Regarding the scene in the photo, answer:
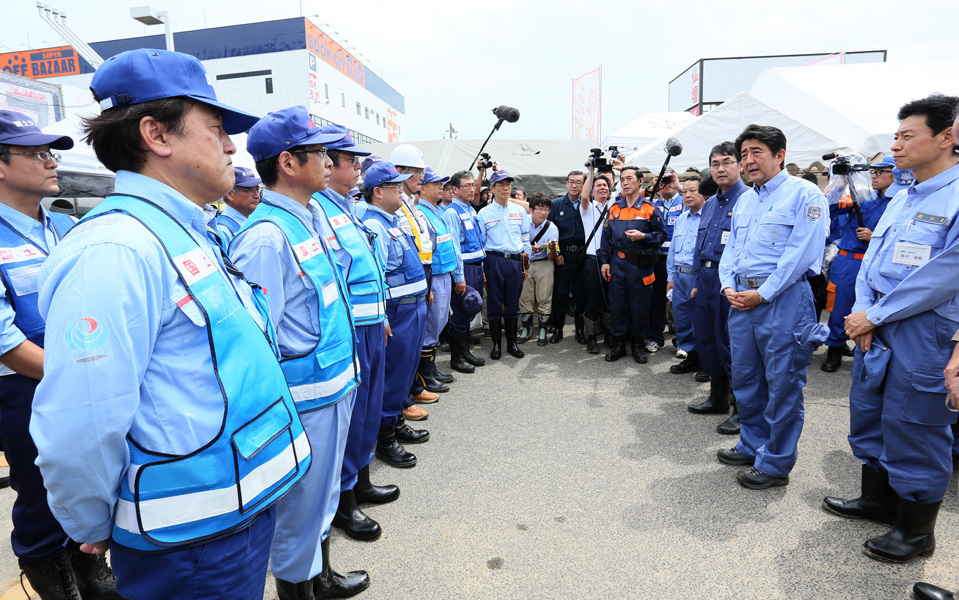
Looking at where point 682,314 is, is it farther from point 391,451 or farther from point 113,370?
point 113,370

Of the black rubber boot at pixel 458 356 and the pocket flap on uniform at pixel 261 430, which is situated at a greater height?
the pocket flap on uniform at pixel 261 430

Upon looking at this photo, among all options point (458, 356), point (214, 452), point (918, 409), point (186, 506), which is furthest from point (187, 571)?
point (458, 356)

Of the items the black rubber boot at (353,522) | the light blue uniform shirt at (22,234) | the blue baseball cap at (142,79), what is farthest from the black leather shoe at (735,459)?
the light blue uniform shirt at (22,234)

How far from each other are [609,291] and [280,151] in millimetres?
4735

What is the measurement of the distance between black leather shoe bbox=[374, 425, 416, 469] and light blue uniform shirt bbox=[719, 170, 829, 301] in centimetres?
257

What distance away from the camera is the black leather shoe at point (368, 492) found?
311 centimetres

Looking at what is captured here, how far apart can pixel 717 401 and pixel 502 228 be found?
3152 millimetres

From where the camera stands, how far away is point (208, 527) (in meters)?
1.11

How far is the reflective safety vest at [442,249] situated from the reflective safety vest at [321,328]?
281 centimetres

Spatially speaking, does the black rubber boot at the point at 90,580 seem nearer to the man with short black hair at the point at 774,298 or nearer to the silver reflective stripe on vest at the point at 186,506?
the silver reflective stripe on vest at the point at 186,506

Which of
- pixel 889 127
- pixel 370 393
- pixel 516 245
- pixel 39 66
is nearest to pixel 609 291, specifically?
pixel 516 245

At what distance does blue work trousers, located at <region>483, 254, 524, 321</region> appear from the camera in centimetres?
632

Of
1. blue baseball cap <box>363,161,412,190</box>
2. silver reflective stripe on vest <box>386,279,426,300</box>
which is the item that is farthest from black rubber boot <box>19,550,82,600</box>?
blue baseball cap <box>363,161,412,190</box>

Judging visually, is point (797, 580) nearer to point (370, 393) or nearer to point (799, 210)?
point (799, 210)
